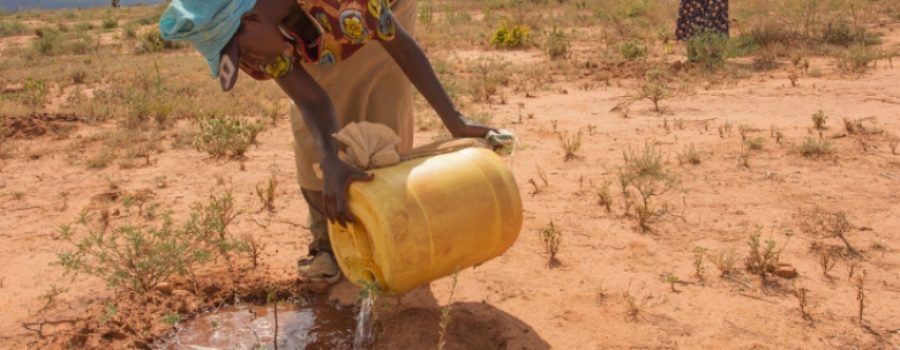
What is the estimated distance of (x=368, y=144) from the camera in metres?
2.19

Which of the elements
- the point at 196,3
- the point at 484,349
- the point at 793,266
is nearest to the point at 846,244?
the point at 793,266

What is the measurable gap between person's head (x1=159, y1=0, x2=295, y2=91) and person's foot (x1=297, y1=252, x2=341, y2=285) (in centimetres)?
90

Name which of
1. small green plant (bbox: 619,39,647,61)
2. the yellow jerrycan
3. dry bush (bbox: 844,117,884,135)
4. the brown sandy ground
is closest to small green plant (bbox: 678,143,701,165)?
the brown sandy ground

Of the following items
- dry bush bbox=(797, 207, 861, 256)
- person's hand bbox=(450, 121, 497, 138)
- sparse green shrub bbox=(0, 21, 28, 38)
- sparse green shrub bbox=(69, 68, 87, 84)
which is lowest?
sparse green shrub bbox=(0, 21, 28, 38)

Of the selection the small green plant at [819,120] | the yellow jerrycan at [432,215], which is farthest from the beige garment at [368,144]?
the small green plant at [819,120]

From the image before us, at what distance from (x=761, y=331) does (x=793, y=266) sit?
1.69 ft

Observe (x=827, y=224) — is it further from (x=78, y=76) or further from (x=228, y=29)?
(x=78, y=76)

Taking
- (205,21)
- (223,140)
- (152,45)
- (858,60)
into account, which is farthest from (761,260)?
(152,45)

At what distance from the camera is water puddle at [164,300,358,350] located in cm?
252

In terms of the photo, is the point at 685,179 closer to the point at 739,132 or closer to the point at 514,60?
the point at 739,132

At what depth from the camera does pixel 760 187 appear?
366 centimetres

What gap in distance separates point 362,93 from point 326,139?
58 centimetres

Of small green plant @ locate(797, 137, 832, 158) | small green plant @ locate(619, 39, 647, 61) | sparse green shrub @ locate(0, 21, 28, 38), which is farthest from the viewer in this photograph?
sparse green shrub @ locate(0, 21, 28, 38)

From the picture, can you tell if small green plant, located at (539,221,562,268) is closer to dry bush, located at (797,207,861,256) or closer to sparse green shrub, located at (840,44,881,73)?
dry bush, located at (797,207,861,256)
